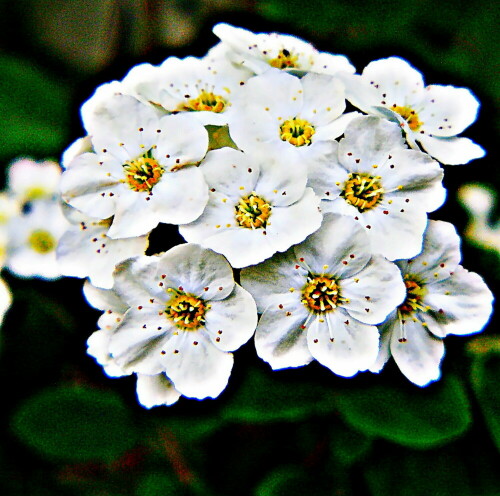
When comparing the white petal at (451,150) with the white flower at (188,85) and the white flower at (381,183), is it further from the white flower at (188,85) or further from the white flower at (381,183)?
the white flower at (188,85)

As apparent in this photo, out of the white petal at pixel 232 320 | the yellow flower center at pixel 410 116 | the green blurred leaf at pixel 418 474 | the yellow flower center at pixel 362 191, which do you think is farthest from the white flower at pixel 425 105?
the green blurred leaf at pixel 418 474

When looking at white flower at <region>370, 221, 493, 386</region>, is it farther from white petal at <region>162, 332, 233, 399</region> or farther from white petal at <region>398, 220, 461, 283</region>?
white petal at <region>162, 332, 233, 399</region>

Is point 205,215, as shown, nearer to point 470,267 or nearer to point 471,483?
point 470,267

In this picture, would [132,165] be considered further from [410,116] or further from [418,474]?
[418,474]

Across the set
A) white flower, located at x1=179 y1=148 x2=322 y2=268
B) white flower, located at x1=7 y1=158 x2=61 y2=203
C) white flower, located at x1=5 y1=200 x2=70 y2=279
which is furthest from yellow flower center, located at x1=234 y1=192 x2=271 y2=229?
white flower, located at x1=7 y1=158 x2=61 y2=203

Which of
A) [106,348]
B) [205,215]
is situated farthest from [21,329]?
[205,215]

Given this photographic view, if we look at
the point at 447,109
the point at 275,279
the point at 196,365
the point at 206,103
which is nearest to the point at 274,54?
the point at 206,103
